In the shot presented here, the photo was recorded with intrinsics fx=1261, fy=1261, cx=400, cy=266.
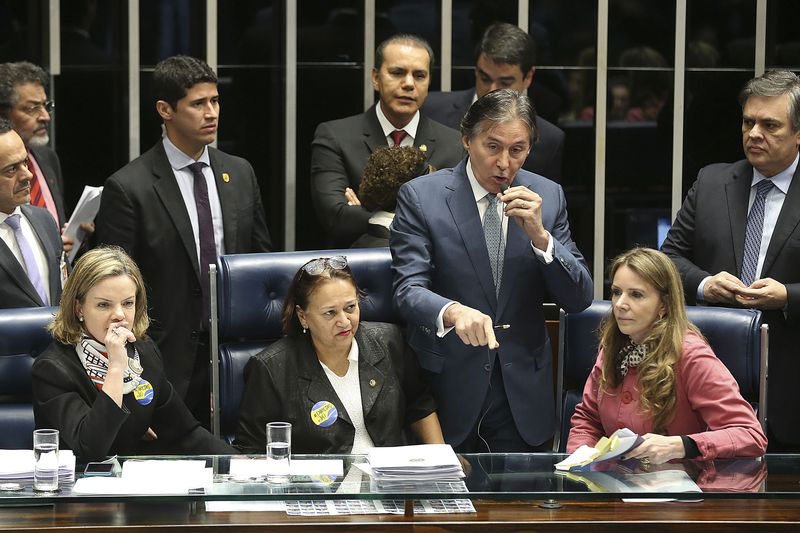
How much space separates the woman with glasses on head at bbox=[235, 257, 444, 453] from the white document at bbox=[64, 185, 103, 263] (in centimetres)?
139

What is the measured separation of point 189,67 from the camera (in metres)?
4.57

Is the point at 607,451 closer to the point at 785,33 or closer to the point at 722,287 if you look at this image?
the point at 722,287

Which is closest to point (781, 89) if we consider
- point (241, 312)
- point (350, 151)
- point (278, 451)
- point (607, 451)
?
point (350, 151)

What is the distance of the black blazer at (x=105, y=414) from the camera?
9.85 ft

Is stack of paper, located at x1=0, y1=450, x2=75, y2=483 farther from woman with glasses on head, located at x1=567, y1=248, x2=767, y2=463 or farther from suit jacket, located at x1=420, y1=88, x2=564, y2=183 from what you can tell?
suit jacket, located at x1=420, y1=88, x2=564, y2=183

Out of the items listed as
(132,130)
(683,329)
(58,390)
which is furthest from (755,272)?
(132,130)

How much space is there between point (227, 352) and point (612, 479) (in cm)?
135

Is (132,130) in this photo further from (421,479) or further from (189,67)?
(421,479)

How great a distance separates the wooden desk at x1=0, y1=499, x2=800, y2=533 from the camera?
2479mm

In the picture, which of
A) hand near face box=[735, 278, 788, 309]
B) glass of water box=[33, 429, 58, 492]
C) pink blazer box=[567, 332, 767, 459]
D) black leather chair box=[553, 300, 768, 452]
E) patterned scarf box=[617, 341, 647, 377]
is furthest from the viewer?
hand near face box=[735, 278, 788, 309]

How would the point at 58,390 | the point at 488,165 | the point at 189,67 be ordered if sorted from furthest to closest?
the point at 189,67, the point at 488,165, the point at 58,390

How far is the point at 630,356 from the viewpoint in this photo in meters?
3.36

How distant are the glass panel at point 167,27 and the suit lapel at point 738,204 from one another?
8.71 ft

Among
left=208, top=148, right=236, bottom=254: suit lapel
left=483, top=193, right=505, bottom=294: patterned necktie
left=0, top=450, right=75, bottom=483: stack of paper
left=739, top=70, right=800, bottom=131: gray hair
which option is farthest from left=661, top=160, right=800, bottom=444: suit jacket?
left=0, top=450, right=75, bottom=483: stack of paper
